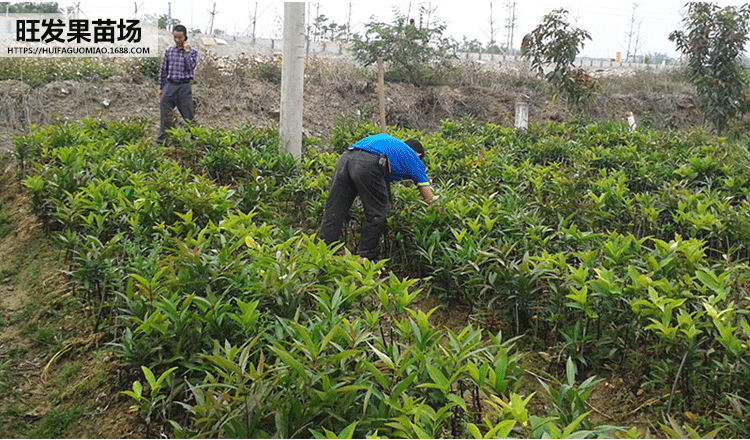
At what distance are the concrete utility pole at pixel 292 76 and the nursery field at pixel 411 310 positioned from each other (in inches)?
29.0

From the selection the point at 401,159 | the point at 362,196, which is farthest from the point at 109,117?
the point at 401,159

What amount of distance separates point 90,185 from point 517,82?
14592mm

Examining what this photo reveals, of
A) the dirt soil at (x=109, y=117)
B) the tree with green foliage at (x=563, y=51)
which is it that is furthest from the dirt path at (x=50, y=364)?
the tree with green foliage at (x=563, y=51)

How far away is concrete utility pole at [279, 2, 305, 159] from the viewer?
251 inches

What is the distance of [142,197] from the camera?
4.38 meters

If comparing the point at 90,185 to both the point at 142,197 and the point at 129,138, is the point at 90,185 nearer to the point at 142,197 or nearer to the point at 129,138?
the point at 142,197

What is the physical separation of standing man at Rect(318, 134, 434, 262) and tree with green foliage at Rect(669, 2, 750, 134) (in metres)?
9.46

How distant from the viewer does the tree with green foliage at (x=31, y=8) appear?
1839 cm

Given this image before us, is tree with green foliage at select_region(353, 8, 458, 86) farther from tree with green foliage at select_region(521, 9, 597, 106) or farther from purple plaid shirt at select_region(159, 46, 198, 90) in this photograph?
purple plaid shirt at select_region(159, 46, 198, 90)

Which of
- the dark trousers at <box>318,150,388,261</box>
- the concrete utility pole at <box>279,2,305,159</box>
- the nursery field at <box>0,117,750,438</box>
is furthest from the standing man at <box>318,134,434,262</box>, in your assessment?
the concrete utility pole at <box>279,2,305,159</box>

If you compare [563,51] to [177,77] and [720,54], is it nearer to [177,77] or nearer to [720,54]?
[720,54]

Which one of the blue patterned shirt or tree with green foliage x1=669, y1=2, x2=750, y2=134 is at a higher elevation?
tree with green foliage x1=669, y1=2, x2=750, y2=134

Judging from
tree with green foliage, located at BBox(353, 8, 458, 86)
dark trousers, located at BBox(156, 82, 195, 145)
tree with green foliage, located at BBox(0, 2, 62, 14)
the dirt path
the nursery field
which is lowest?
the dirt path

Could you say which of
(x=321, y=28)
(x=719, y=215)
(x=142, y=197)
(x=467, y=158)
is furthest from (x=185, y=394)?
(x=321, y=28)
